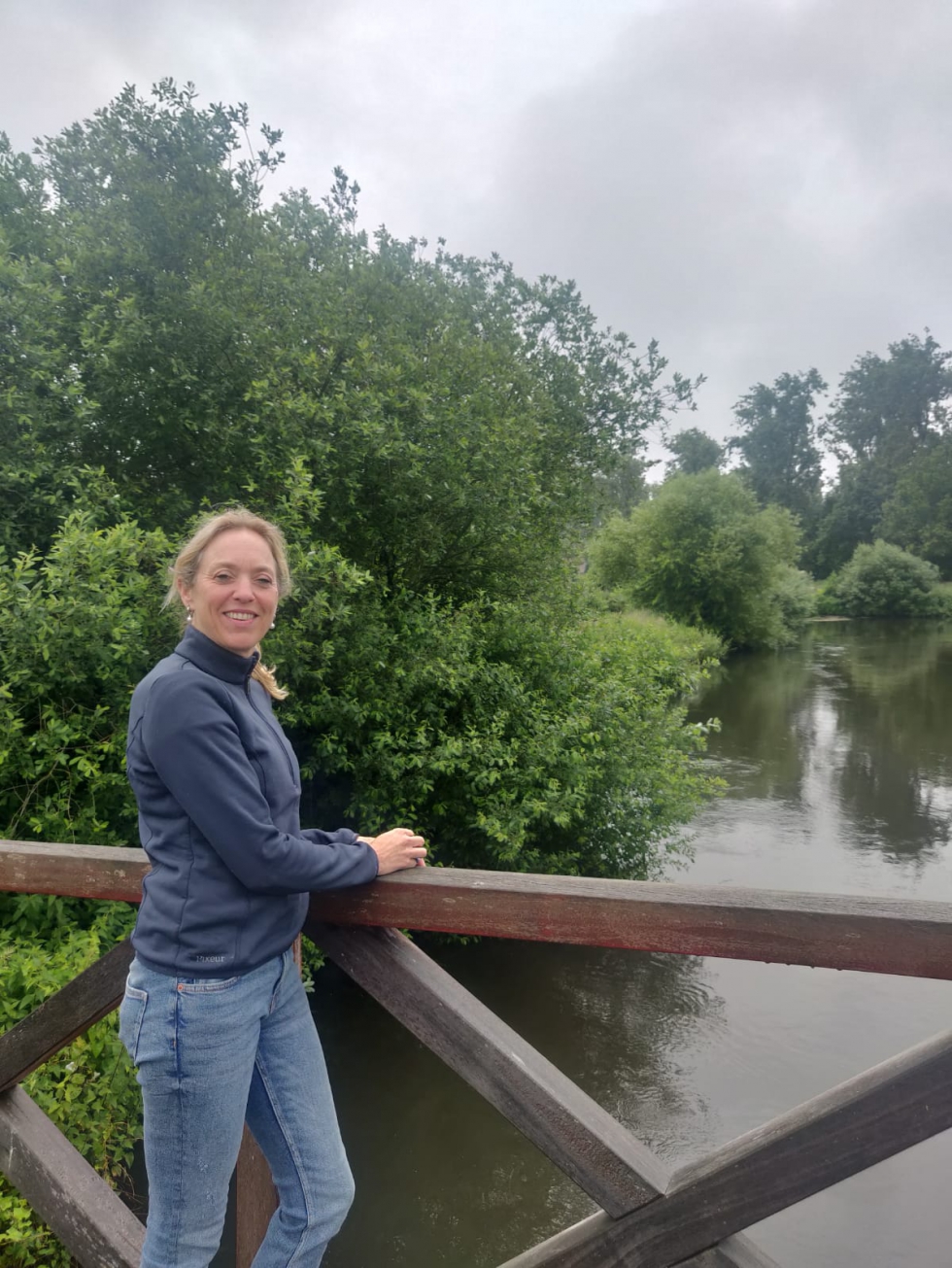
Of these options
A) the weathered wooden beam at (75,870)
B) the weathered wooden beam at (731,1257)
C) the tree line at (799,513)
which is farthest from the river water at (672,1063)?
the tree line at (799,513)

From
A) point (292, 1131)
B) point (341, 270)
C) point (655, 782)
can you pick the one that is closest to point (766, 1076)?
point (655, 782)

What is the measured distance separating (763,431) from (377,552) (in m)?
75.3

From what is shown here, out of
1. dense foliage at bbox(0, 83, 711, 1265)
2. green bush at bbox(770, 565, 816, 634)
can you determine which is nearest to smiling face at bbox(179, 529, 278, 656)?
dense foliage at bbox(0, 83, 711, 1265)

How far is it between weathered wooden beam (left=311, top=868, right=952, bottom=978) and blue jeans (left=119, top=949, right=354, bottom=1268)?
9.0 inches

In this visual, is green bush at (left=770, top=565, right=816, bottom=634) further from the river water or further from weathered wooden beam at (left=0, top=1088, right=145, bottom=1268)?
weathered wooden beam at (left=0, top=1088, right=145, bottom=1268)

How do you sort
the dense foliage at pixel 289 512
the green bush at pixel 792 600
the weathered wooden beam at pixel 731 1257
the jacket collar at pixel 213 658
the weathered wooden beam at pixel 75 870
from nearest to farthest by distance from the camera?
the weathered wooden beam at pixel 731 1257, the jacket collar at pixel 213 658, the weathered wooden beam at pixel 75 870, the dense foliage at pixel 289 512, the green bush at pixel 792 600

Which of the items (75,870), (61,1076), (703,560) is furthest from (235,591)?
(703,560)

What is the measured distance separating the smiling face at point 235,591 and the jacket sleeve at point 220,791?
7.3 inches

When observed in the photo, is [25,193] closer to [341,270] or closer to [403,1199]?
[341,270]

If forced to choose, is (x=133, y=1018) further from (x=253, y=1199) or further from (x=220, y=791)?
(x=253, y=1199)

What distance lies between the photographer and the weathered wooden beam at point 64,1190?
1905 millimetres

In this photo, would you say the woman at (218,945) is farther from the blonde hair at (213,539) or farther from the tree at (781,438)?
the tree at (781,438)

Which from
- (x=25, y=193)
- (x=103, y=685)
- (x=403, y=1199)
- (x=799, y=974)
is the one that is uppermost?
(x=25, y=193)

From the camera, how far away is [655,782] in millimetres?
8969
